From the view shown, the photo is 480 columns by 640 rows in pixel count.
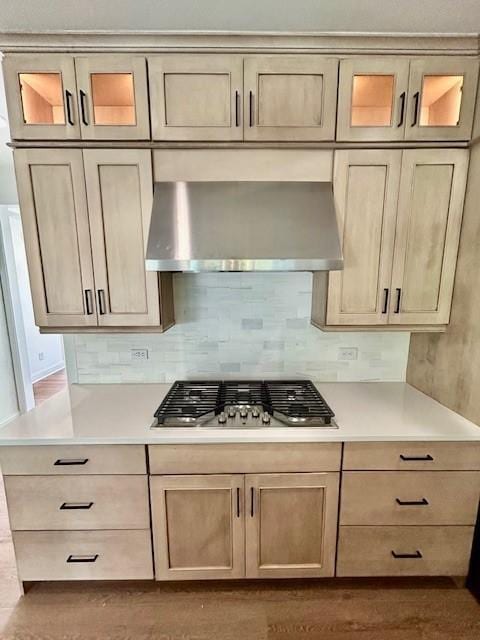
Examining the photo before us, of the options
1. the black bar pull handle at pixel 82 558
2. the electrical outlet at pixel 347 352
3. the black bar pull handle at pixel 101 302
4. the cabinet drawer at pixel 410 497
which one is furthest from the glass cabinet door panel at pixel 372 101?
the black bar pull handle at pixel 82 558

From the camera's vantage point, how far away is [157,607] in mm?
1560

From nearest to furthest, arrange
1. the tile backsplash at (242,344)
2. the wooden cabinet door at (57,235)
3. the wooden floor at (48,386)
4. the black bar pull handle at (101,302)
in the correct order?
1. the wooden cabinet door at (57,235)
2. the black bar pull handle at (101,302)
3. the tile backsplash at (242,344)
4. the wooden floor at (48,386)

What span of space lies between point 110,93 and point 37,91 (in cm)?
37

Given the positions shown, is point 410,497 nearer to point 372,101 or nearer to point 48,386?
point 372,101

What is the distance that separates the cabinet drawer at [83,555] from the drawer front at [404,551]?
1023mm

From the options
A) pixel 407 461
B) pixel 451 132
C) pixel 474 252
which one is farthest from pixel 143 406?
pixel 451 132

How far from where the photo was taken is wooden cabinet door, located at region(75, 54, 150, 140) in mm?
1441

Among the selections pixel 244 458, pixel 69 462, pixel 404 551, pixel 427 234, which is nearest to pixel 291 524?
pixel 244 458

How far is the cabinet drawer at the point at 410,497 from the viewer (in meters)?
1.50

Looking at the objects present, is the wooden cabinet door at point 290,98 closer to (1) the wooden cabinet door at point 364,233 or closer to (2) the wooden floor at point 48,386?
(1) the wooden cabinet door at point 364,233

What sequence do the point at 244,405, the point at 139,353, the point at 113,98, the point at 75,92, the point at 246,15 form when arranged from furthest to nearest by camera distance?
the point at 139,353
the point at 244,405
the point at 113,98
the point at 75,92
the point at 246,15

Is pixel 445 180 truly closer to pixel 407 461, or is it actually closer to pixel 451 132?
pixel 451 132

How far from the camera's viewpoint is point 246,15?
1328 millimetres

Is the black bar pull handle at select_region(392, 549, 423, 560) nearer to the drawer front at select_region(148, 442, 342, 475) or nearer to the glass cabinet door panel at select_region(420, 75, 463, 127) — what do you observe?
the drawer front at select_region(148, 442, 342, 475)
